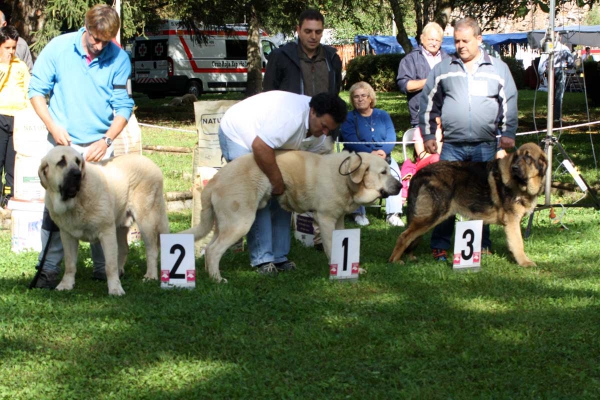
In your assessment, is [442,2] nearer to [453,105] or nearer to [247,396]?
[453,105]

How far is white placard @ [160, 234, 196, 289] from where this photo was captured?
598cm

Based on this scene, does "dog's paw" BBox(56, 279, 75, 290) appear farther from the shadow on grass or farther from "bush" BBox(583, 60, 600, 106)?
"bush" BBox(583, 60, 600, 106)

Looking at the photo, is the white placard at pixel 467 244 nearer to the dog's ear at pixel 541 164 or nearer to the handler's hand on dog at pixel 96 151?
the dog's ear at pixel 541 164

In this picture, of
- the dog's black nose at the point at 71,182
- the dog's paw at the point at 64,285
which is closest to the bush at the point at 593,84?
the dog's paw at the point at 64,285

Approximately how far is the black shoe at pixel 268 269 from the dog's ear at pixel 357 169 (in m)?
1.08

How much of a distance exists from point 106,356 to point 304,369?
3.94 ft

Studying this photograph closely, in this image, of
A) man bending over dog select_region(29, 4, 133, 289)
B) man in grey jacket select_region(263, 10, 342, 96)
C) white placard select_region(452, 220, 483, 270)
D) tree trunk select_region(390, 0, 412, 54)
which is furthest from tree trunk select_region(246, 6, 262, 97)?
man bending over dog select_region(29, 4, 133, 289)

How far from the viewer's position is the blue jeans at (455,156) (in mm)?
7262

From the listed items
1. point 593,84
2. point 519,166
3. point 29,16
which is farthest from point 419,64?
point 593,84

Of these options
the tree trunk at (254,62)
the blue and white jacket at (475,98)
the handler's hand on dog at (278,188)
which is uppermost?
the tree trunk at (254,62)

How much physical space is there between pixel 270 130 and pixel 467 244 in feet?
6.59

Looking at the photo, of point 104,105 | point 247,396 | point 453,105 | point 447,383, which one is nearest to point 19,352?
point 247,396

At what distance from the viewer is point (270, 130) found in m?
6.21

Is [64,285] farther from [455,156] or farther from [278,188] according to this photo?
[455,156]
